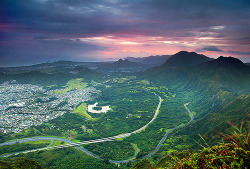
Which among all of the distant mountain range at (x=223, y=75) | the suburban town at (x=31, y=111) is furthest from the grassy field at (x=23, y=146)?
the distant mountain range at (x=223, y=75)

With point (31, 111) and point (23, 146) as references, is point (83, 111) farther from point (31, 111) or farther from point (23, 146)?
point (23, 146)

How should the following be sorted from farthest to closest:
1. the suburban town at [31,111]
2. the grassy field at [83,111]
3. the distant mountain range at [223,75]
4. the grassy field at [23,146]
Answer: the distant mountain range at [223,75] → the grassy field at [83,111] → the suburban town at [31,111] → the grassy field at [23,146]

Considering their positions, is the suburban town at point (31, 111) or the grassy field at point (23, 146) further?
the suburban town at point (31, 111)

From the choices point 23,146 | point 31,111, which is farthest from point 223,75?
point 23,146

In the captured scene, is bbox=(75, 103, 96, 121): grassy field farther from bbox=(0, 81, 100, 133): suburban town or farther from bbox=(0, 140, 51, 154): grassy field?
bbox=(0, 140, 51, 154): grassy field

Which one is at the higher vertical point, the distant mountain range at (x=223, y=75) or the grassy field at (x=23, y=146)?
the distant mountain range at (x=223, y=75)

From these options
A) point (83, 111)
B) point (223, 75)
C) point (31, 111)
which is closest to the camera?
point (31, 111)

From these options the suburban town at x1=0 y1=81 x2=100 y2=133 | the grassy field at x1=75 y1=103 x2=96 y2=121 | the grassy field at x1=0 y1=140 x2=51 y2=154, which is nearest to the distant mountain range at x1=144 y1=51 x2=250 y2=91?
the grassy field at x1=75 y1=103 x2=96 y2=121

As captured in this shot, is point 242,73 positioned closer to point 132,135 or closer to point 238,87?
point 238,87

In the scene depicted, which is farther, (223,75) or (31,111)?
(223,75)

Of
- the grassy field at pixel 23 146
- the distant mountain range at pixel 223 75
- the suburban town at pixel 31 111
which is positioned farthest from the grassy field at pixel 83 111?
the distant mountain range at pixel 223 75

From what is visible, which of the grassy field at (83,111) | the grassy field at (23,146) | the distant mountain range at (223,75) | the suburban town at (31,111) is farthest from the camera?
the distant mountain range at (223,75)

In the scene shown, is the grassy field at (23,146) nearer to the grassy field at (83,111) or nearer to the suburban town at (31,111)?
the suburban town at (31,111)
